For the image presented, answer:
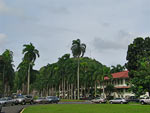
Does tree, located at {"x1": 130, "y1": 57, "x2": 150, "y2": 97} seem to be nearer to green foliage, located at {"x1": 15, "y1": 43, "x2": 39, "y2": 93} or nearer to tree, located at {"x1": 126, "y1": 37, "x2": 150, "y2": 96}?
tree, located at {"x1": 126, "y1": 37, "x2": 150, "y2": 96}

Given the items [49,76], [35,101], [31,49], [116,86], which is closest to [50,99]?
[35,101]

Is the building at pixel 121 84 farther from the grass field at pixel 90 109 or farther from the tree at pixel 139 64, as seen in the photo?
the grass field at pixel 90 109

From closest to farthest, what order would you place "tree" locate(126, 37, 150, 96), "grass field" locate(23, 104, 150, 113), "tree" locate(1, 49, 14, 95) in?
1. "grass field" locate(23, 104, 150, 113)
2. "tree" locate(126, 37, 150, 96)
3. "tree" locate(1, 49, 14, 95)

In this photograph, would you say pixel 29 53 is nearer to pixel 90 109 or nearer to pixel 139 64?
pixel 139 64

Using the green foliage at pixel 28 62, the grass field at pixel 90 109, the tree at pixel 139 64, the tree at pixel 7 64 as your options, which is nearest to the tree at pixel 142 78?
the tree at pixel 139 64

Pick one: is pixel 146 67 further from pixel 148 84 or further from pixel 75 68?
pixel 75 68

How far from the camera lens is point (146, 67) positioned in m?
51.2

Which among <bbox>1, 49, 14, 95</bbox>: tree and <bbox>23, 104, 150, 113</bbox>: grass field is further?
<bbox>1, 49, 14, 95</bbox>: tree

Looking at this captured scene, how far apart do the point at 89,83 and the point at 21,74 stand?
25390 mm

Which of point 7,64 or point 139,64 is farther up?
point 7,64

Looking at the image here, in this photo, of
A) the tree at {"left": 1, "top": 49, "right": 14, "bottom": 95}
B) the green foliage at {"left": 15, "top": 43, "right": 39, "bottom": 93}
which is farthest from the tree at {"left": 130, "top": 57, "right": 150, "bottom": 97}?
the tree at {"left": 1, "top": 49, "right": 14, "bottom": 95}

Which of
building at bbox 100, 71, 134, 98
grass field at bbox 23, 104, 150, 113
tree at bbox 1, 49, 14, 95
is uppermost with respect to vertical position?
tree at bbox 1, 49, 14, 95

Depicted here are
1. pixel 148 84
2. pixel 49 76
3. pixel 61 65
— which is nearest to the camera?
pixel 148 84

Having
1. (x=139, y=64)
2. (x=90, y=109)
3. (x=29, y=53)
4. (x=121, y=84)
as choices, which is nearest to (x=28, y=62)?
(x=29, y=53)
